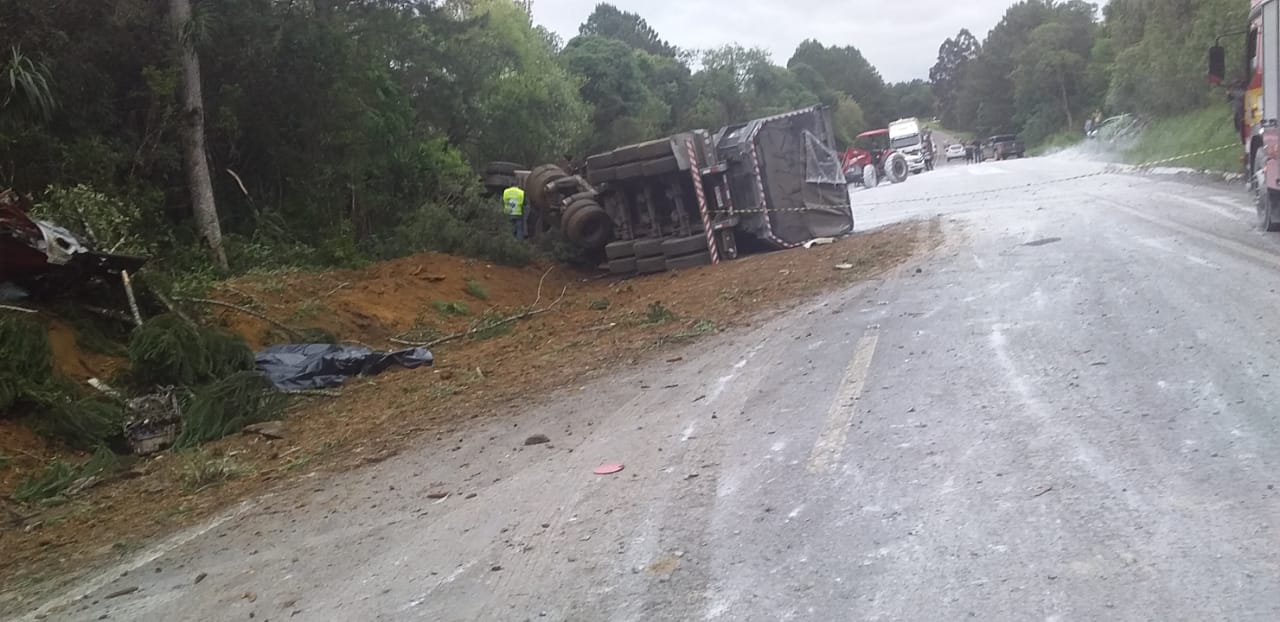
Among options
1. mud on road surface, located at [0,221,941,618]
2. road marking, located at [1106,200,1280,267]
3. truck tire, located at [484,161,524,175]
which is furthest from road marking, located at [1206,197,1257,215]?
truck tire, located at [484,161,524,175]

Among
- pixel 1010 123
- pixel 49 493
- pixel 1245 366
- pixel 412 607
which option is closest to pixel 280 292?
pixel 49 493

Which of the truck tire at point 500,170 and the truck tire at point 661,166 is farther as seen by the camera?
the truck tire at point 500,170

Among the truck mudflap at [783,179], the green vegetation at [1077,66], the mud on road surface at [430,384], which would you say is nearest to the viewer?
the mud on road surface at [430,384]

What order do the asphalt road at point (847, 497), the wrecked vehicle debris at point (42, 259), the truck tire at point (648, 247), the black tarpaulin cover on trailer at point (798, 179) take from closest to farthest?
the asphalt road at point (847, 497), the wrecked vehicle debris at point (42, 259), the black tarpaulin cover on trailer at point (798, 179), the truck tire at point (648, 247)

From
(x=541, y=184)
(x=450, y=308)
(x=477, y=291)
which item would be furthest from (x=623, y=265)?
(x=450, y=308)

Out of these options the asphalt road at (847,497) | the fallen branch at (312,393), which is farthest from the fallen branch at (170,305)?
the asphalt road at (847,497)

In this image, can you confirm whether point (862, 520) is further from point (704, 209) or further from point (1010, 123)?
point (1010, 123)

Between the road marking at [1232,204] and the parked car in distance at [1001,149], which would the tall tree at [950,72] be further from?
the road marking at [1232,204]

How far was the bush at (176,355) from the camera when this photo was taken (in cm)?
1021

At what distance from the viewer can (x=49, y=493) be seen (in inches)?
327

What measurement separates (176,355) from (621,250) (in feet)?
34.2

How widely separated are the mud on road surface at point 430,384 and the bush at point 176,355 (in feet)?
3.22

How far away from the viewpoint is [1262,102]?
1361cm

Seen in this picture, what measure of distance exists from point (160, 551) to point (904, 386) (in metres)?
4.88
